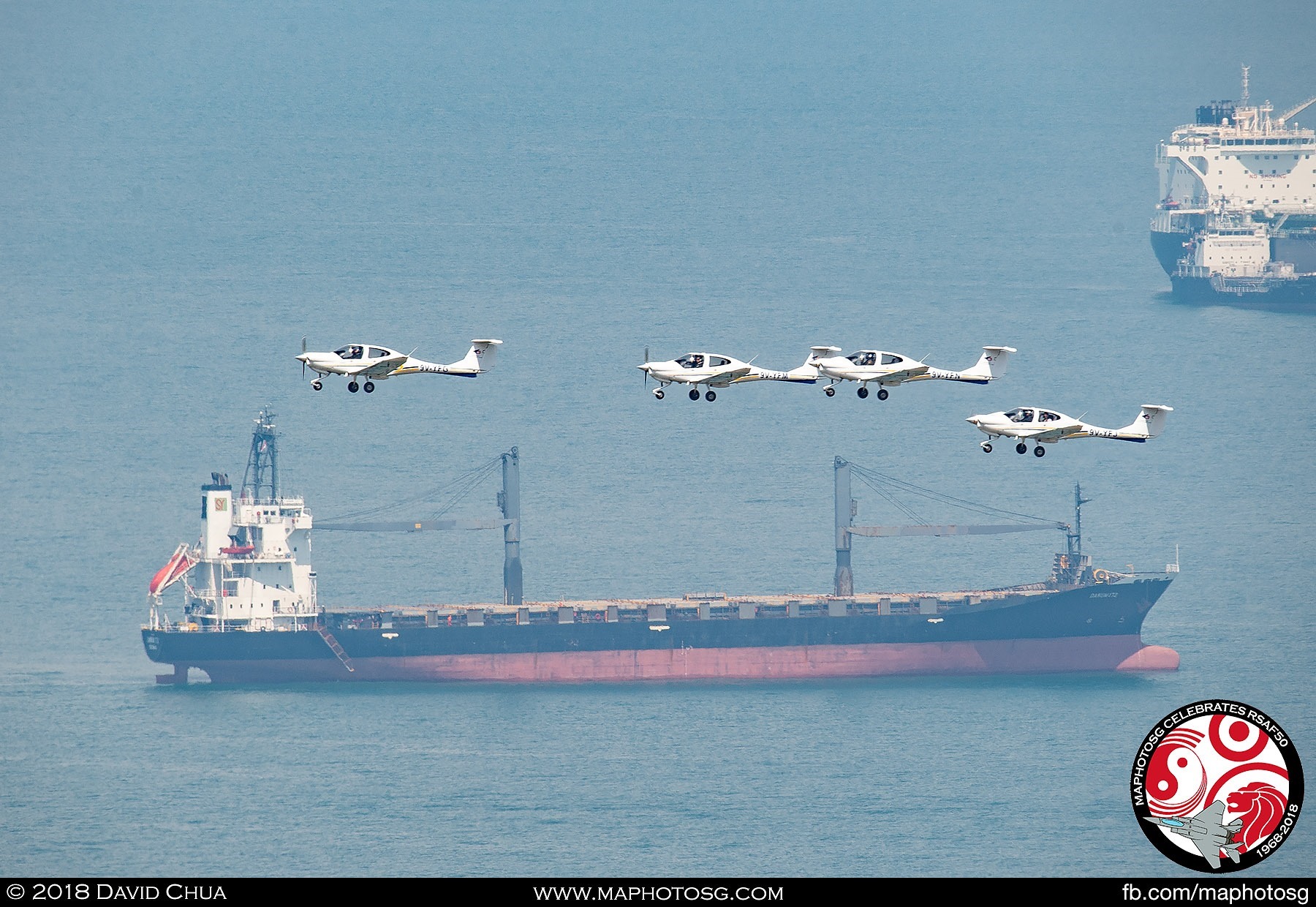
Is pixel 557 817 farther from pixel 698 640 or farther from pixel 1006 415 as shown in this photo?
pixel 1006 415

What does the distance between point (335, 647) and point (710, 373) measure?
99041 mm

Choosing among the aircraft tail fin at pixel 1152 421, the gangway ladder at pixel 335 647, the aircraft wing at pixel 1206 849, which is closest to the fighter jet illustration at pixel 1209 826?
the aircraft wing at pixel 1206 849

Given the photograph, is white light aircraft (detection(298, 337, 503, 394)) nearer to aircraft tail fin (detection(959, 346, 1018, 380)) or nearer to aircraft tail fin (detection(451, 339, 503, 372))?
aircraft tail fin (detection(451, 339, 503, 372))

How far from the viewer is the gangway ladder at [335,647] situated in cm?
19588

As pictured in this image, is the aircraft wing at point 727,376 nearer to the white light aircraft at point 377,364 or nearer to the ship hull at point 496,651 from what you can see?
the white light aircraft at point 377,364

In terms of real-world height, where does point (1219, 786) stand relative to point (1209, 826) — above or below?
above

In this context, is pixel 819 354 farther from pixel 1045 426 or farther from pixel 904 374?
pixel 1045 426

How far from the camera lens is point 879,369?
10425 cm

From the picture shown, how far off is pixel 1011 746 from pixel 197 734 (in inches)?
2317

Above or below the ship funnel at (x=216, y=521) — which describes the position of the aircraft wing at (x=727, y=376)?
above

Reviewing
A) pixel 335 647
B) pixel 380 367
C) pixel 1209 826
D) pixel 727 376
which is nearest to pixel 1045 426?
pixel 727 376

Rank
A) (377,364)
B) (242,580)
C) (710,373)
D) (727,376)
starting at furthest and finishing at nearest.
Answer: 1. (242,580)
2. (377,364)
3. (710,373)
4. (727,376)

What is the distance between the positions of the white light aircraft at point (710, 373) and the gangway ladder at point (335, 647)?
96137mm
